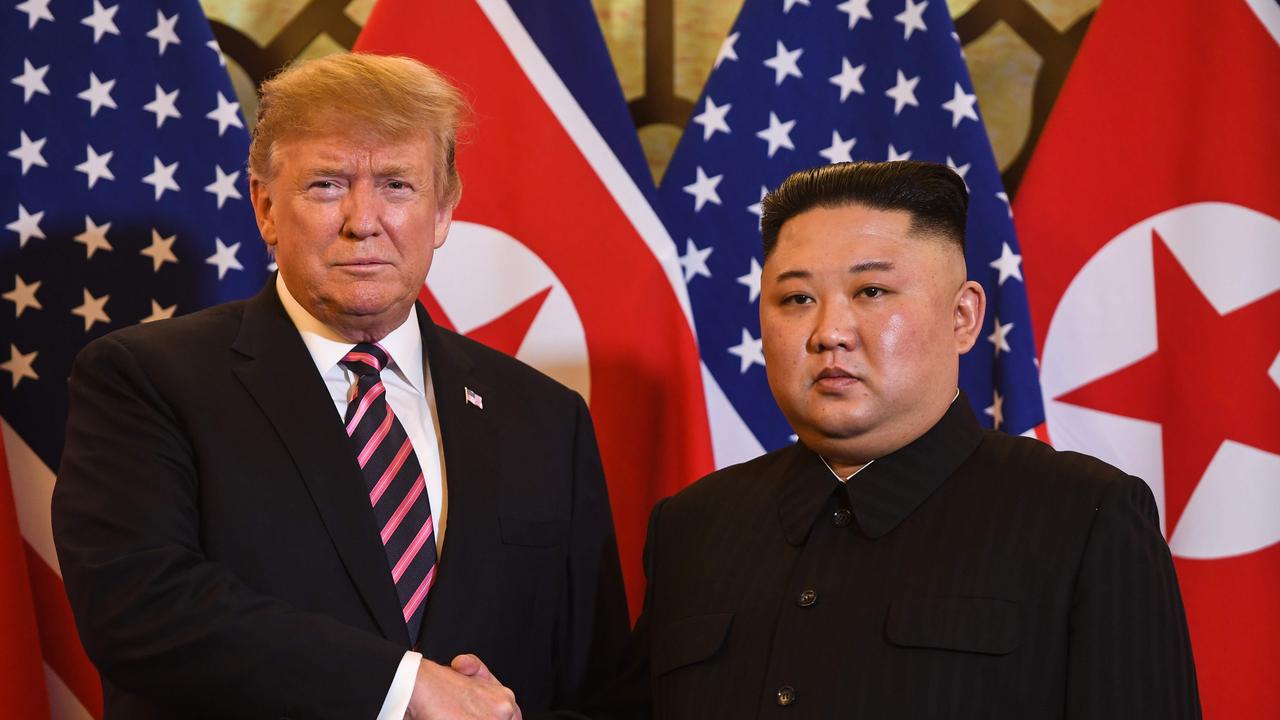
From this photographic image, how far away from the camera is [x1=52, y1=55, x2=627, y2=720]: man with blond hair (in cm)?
174

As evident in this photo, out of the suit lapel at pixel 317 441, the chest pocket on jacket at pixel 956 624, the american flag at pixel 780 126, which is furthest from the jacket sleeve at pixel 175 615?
the american flag at pixel 780 126

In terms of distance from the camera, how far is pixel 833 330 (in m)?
1.73

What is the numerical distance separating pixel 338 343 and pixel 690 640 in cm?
71

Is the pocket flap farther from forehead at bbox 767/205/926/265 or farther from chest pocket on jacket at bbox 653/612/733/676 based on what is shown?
forehead at bbox 767/205/926/265

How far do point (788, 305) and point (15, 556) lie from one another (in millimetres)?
1597

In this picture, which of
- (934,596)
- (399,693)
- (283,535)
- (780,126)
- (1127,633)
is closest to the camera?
(1127,633)

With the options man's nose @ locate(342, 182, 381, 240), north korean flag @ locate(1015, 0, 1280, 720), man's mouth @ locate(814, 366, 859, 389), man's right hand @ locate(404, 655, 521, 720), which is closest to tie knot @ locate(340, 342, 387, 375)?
man's nose @ locate(342, 182, 381, 240)

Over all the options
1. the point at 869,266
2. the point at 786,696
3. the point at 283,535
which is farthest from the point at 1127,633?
the point at 283,535

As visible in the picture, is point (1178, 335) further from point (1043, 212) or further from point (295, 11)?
point (295, 11)

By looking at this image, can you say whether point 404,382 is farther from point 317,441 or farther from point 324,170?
point 324,170

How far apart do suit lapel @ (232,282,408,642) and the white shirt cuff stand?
0.11 m

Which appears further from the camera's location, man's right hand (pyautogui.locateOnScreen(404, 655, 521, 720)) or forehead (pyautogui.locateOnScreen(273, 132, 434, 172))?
forehead (pyautogui.locateOnScreen(273, 132, 434, 172))

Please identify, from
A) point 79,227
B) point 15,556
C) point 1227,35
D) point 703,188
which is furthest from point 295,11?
point 1227,35

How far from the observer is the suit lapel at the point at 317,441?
1.87 meters
